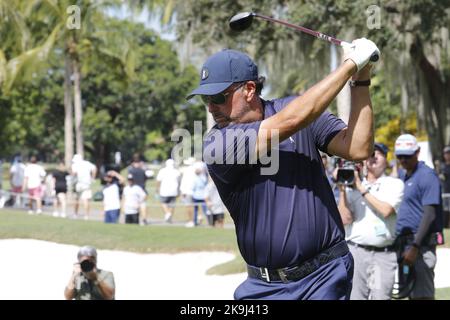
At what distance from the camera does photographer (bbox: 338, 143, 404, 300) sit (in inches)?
322

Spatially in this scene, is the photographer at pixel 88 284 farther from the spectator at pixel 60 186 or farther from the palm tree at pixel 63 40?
the palm tree at pixel 63 40

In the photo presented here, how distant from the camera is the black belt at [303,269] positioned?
3.99m

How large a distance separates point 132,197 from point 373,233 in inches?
444

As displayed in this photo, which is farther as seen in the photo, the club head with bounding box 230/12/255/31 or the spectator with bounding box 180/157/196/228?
the spectator with bounding box 180/157/196/228

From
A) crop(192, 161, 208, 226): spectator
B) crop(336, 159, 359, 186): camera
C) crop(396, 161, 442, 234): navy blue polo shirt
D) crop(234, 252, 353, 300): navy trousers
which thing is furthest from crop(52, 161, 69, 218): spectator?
crop(234, 252, 353, 300): navy trousers

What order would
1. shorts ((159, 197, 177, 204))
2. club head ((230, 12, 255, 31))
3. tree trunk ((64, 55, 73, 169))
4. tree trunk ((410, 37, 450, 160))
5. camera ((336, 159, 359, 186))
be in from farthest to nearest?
tree trunk ((64, 55, 73, 169)) → tree trunk ((410, 37, 450, 160)) → shorts ((159, 197, 177, 204)) → camera ((336, 159, 359, 186)) → club head ((230, 12, 255, 31))

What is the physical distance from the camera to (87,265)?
8344mm

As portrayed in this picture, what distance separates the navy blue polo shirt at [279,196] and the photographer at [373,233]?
4128mm

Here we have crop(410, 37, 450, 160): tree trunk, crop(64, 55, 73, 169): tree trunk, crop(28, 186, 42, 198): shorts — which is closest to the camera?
crop(28, 186, 42, 198): shorts

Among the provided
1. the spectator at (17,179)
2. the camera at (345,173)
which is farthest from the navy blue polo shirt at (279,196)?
the spectator at (17,179)

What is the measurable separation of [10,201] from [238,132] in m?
23.1

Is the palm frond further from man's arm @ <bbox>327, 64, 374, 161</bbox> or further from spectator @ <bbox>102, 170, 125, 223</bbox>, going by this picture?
man's arm @ <bbox>327, 64, 374, 161</bbox>
